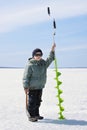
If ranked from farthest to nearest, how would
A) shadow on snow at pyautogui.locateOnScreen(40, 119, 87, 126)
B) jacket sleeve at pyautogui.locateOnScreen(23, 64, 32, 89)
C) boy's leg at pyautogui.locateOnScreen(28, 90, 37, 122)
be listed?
boy's leg at pyautogui.locateOnScreen(28, 90, 37, 122) → jacket sleeve at pyautogui.locateOnScreen(23, 64, 32, 89) → shadow on snow at pyautogui.locateOnScreen(40, 119, 87, 126)

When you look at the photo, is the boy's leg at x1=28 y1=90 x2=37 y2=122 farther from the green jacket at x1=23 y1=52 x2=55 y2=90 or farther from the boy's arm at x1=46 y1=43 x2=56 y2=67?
the boy's arm at x1=46 y1=43 x2=56 y2=67

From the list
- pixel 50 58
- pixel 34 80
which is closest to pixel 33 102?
pixel 34 80

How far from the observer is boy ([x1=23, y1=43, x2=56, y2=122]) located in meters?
8.70

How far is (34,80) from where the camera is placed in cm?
873

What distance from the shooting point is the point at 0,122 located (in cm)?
873

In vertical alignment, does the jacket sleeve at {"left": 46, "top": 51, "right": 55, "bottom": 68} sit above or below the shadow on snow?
above

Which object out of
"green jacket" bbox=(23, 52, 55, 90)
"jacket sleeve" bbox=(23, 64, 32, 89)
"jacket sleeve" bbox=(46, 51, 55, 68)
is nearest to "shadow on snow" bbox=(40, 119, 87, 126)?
"green jacket" bbox=(23, 52, 55, 90)

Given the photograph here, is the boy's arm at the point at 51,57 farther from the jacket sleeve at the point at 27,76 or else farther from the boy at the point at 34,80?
the jacket sleeve at the point at 27,76

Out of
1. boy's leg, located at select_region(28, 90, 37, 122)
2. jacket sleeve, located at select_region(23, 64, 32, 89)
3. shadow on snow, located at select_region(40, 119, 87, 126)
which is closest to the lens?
shadow on snow, located at select_region(40, 119, 87, 126)

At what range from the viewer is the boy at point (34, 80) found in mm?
8695

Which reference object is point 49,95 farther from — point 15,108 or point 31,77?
point 31,77

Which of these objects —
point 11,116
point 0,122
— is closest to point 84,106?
point 11,116

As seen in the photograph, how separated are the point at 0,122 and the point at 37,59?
1.45 m

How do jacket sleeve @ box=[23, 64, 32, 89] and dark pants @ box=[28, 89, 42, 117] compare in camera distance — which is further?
dark pants @ box=[28, 89, 42, 117]
